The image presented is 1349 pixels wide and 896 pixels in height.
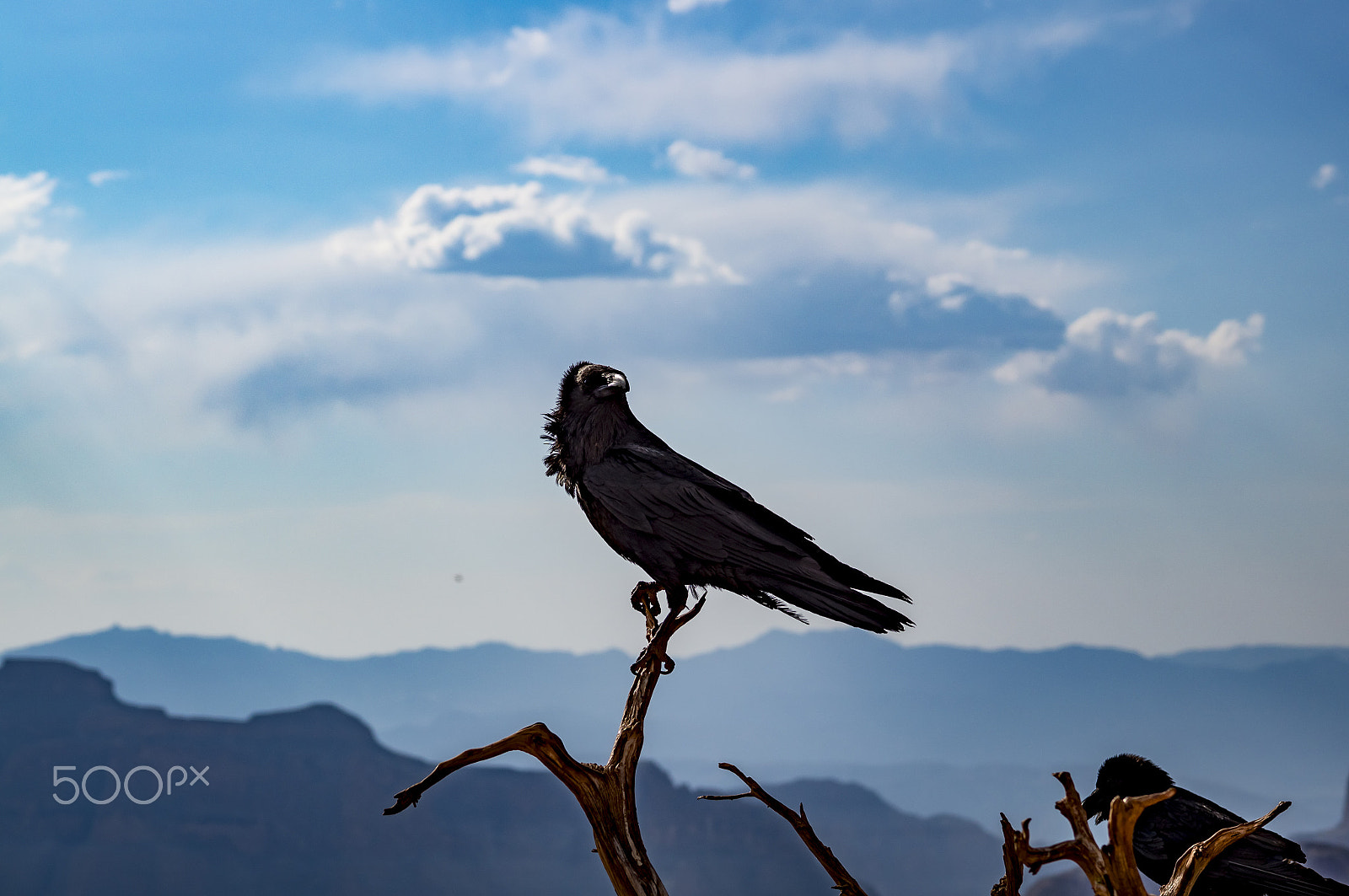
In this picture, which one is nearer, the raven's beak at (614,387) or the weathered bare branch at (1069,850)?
the weathered bare branch at (1069,850)

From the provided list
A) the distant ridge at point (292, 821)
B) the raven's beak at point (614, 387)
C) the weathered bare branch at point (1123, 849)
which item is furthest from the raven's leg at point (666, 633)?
the distant ridge at point (292, 821)

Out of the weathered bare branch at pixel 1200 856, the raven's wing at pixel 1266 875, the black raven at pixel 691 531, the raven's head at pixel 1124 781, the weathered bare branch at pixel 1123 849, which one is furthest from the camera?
the raven's head at pixel 1124 781

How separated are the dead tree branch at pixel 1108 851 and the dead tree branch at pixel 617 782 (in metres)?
2.58

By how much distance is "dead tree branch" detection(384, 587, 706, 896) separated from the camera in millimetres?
8125

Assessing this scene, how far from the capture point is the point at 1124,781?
1023cm

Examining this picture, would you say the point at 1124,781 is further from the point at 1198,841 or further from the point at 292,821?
the point at 292,821

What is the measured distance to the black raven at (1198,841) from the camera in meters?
8.77

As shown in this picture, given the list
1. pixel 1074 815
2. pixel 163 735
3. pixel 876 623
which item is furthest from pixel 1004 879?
pixel 163 735

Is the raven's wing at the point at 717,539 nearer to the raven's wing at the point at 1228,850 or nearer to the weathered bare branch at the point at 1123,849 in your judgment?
the weathered bare branch at the point at 1123,849

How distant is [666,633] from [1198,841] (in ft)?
15.3

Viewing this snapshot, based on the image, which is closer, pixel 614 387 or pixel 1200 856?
pixel 1200 856

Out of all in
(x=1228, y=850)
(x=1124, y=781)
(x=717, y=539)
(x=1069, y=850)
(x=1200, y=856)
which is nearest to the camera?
(x=1069, y=850)

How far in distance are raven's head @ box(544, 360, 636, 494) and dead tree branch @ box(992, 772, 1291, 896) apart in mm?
4273

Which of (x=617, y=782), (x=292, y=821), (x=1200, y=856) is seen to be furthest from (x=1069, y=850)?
(x=292, y=821)
